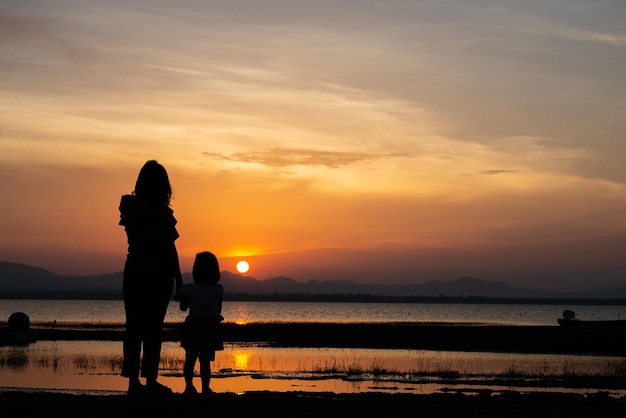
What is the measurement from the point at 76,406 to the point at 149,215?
8.27ft

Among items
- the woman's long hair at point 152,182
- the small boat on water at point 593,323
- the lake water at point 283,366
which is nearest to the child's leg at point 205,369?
the woman's long hair at point 152,182

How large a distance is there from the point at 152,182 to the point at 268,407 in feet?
10.7

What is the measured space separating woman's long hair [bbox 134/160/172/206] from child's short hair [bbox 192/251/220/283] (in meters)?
0.98

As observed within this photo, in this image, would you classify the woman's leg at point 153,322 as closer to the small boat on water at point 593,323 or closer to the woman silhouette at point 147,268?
the woman silhouette at point 147,268

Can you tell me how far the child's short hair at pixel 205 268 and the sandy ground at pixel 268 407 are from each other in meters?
1.57

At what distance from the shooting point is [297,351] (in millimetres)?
41094

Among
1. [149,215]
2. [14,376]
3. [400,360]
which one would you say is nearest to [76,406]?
[149,215]

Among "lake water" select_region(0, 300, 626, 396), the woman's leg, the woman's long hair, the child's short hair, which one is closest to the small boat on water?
"lake water" select_region(0, 300, 626, 396)

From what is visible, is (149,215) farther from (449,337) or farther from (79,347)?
(449,337)

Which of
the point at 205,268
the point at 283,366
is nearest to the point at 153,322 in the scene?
the point at 205,268

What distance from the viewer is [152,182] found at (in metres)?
11.1

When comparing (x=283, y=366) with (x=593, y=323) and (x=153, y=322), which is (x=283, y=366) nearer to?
(x=153, y=322)

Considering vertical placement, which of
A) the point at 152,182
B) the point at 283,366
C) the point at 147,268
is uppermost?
the point at 152,182

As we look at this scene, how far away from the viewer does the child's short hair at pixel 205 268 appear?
11.6m
